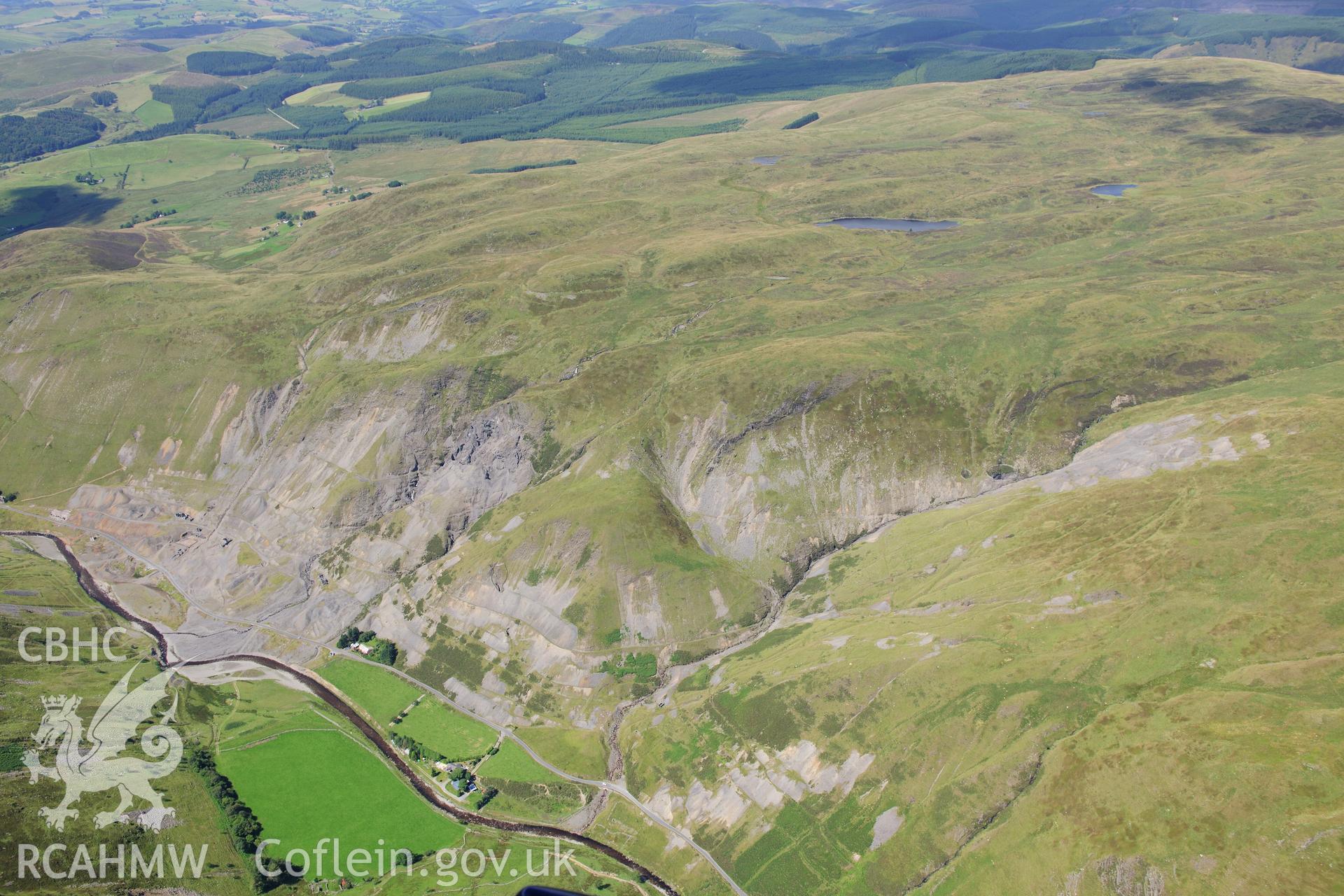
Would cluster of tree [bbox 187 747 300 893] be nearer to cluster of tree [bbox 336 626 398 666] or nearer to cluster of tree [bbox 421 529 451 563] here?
cluster of tree [bbox 336 626 398 666]

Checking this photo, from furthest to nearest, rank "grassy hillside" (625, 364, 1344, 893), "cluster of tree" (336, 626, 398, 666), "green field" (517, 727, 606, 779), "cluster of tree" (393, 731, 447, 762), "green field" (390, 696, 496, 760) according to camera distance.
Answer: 1. "cluster of tree" (336, 626, 398, 666)
2. "green field" (390, 696, 496, 760)
3. "cluster of tree" (393, 731, 447, 762)
4. "green field" (517, 727, 606, 779)
5. "grassy hillside" (625, 364, 1344, 893)

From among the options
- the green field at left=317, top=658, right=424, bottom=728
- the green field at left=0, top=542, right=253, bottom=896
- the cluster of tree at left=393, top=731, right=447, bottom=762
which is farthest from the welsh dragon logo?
the cluster of tree at left=393, top=731, right=447, bottom=762

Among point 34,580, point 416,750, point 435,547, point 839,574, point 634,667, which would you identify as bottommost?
point 416,750

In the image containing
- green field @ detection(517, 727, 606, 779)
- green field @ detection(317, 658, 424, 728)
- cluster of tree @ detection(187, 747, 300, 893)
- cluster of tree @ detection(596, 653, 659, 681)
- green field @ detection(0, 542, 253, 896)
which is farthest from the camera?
green field @ detection(317, 658, 424, 728)

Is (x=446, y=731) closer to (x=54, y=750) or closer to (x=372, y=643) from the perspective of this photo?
(x=372, y=643)

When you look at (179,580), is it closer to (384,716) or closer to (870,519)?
(384,716)

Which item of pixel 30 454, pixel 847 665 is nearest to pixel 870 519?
pixel 847 665

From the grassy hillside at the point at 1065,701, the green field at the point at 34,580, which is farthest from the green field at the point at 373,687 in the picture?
the green field at the point at 34,580

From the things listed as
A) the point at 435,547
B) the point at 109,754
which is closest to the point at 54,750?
the point at 109,754
